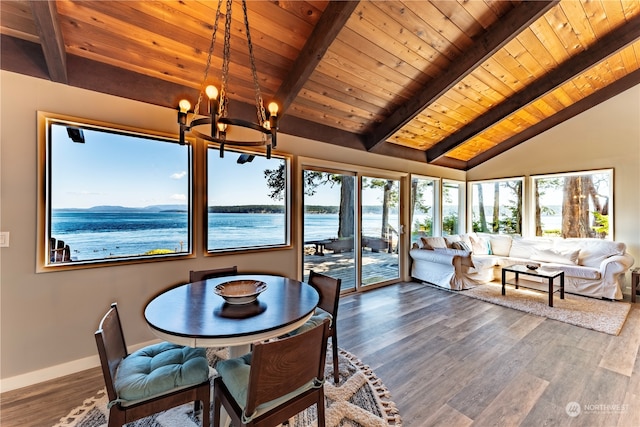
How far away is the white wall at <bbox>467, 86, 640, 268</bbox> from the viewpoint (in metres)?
4.42

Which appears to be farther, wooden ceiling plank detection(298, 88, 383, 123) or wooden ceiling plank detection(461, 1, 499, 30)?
wooden ceiling plank detection(298, 88, 383, 123)

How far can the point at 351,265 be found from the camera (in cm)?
459

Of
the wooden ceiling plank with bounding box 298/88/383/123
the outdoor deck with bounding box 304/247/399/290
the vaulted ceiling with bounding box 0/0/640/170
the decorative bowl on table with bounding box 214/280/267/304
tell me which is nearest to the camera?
the decorative bowl on table with bounding box 214/280/267/304

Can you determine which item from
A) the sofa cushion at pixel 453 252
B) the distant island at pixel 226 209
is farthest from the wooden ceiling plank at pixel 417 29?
the sofa cushion at pixel 453 252

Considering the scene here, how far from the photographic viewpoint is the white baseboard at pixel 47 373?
207 centimetres

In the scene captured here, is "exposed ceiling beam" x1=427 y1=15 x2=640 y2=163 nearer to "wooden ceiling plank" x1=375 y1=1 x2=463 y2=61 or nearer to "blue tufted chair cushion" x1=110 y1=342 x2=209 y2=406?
"wooden ceiling plank" x1=375 y1=1 x2=463 y2=61

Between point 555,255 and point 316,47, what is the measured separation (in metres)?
5.40

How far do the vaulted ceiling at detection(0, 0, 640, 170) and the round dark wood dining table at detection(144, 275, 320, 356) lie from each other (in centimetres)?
212

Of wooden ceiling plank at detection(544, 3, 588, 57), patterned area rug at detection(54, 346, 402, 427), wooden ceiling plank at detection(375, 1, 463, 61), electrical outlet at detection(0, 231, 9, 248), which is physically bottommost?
patterned area rug at detection(54, 346, 402, 427)

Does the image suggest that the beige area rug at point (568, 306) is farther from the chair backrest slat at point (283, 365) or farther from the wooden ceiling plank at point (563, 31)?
the chair backrest slat at point (283, 365)

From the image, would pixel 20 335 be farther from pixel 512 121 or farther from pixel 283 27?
pixel 512 121

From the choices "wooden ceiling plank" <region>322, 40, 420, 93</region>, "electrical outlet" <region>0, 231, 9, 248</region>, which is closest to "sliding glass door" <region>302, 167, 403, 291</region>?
"wooden ceiling plank" <region>322, 40, 420, 93</region>

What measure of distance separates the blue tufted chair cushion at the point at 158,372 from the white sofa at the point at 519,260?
4.30 m

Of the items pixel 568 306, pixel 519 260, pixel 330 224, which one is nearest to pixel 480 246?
pixel 519 260
